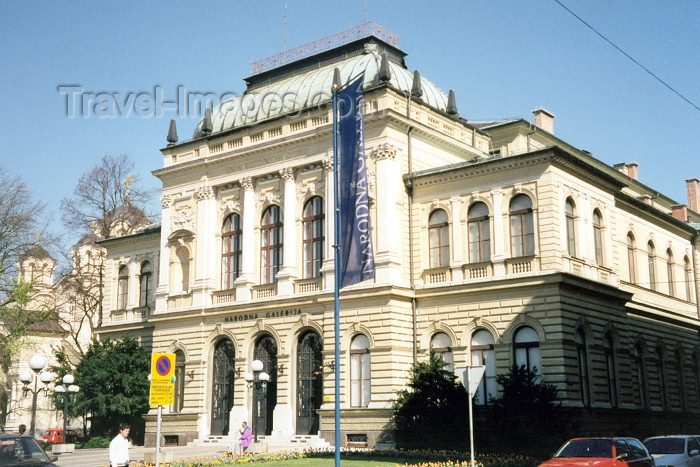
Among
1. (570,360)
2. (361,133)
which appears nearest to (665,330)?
(570,360)

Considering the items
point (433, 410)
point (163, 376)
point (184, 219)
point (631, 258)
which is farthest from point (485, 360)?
point (184, 219)

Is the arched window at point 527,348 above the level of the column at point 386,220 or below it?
below

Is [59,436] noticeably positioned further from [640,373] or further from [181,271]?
[640,373]

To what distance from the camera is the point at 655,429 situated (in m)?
41.8

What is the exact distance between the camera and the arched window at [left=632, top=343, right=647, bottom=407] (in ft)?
137

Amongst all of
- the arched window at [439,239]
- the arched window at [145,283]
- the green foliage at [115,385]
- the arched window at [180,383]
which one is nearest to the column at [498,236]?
the arched window at [439,239]

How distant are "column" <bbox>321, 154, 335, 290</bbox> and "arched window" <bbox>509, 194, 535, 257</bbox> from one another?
8.69 metres

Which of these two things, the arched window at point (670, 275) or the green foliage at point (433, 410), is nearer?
the green foliage at point (433, 410)

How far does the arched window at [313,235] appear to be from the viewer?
4159 cm

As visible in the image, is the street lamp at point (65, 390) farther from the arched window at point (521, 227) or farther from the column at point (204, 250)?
the arched window at point (521, 227)

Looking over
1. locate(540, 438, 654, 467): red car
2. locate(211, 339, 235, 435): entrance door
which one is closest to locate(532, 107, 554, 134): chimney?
locate(211, 339, 235, 435): entrance door

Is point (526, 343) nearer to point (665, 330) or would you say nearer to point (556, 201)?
point (556, 201)

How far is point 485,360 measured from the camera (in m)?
37.0

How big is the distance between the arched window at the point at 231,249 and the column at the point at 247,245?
84cm
